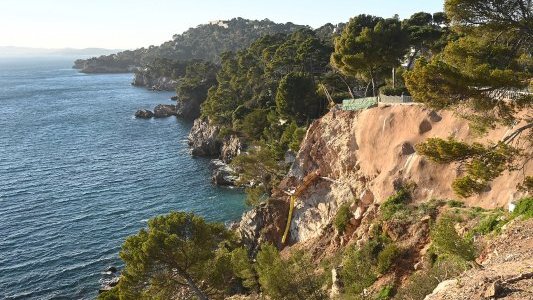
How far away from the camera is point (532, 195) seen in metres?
24.5

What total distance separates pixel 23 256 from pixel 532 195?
43.7 metres

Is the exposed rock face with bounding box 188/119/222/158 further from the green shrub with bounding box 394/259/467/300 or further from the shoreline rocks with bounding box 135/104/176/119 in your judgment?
the green shrub with bounding box 394/259/467/300

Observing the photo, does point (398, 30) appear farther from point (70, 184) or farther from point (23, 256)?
point (70, 184)

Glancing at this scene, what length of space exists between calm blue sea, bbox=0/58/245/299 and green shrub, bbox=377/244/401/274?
82.6 feet

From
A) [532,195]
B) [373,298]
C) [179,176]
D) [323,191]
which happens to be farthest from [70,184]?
[532,195]

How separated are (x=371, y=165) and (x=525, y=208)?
1677cm

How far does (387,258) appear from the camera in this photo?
2847 centimetres

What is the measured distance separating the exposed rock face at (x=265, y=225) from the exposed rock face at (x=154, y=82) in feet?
434

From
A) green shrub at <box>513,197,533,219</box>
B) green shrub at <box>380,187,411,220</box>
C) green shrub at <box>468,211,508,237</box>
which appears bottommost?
green shrub at <box>380,187,411,220</box>

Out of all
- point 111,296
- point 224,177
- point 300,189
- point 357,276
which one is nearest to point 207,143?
point 224,177

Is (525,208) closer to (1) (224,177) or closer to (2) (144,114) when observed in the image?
(1) (224,177)

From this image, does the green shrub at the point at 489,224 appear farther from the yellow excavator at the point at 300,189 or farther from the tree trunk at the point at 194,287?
the yellow excavator at the point at 300,189

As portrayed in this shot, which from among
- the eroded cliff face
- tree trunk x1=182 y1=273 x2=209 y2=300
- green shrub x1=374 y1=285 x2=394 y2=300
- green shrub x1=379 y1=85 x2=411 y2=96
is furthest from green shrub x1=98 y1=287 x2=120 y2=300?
green shrub x1=379 y1=85 x2=411 y2=96

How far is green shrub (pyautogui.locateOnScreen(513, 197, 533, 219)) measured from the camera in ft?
75.8
